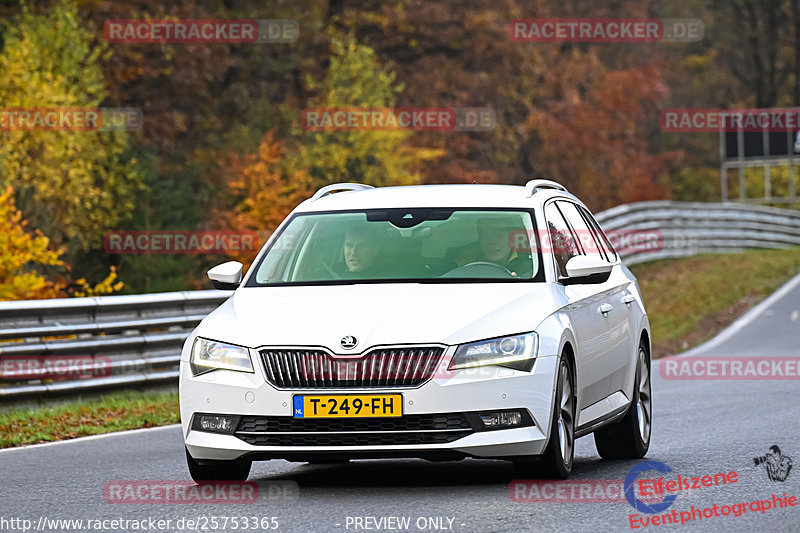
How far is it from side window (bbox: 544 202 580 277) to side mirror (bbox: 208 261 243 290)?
1.88 metres

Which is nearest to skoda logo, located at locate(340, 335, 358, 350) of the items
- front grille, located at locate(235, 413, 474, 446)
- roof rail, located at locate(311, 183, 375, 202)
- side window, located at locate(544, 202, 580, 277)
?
front grille, located at locate(235, 413, 474, 446)

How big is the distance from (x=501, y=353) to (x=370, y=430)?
79 cm

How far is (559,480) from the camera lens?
8.50 metres

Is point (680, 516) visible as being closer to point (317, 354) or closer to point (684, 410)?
point (317, 354)

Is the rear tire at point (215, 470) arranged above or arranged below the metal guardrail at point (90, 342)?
above

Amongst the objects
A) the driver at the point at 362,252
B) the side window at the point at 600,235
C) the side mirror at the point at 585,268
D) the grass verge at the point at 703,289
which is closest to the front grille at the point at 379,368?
the driver at the point at 362,252

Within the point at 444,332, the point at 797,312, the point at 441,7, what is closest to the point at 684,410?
the point at 444,332

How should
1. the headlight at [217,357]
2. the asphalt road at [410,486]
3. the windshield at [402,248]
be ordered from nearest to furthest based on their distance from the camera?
1. the asphalt road at [410,486]
2. the headlight at [217,357]
3. the windshield at [402,248]

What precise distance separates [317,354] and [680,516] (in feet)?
6.53

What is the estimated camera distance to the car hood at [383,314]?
806 centimetres

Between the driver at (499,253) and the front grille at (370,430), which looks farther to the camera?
the driver at (499,253)

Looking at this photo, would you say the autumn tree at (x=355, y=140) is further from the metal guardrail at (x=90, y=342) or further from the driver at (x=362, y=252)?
the driver at (x=362, y=252)

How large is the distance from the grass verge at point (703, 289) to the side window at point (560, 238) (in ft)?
39.7

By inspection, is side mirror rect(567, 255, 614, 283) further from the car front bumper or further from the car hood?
the car front bumper
